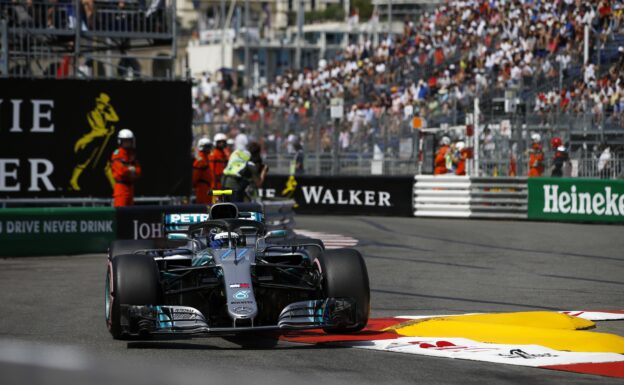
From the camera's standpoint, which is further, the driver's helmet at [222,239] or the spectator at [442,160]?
the spectator at [442,160]

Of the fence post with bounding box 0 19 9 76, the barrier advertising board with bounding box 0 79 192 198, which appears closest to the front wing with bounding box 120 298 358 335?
the barrier advertising board with bounding box 0 79 192 198

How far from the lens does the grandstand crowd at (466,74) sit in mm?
26953

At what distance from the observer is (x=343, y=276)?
8023 millimetres

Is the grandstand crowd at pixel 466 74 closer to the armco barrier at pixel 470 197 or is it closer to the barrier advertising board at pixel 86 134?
the armco barrier at pixel 470 197

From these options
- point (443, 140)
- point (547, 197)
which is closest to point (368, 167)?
point (443, 140)

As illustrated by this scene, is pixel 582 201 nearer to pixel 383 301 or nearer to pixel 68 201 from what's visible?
pixel 68 201

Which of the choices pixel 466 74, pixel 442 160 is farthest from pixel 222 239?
pixel 466 74

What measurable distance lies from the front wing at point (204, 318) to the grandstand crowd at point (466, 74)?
16.6 meters

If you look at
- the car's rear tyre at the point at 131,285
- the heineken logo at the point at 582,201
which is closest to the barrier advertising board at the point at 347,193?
the heineken logo at the point at 582,201

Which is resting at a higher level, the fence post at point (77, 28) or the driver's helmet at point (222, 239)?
the fence post at point (77, 28)

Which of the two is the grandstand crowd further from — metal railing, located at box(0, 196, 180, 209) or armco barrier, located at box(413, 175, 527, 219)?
Result: metal railing, located at box(0, 196, 180, 209)

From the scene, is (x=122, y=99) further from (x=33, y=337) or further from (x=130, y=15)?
(x=33, y=337)

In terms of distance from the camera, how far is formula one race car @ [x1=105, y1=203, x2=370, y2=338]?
7.65 metres

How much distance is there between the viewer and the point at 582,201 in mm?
22250
